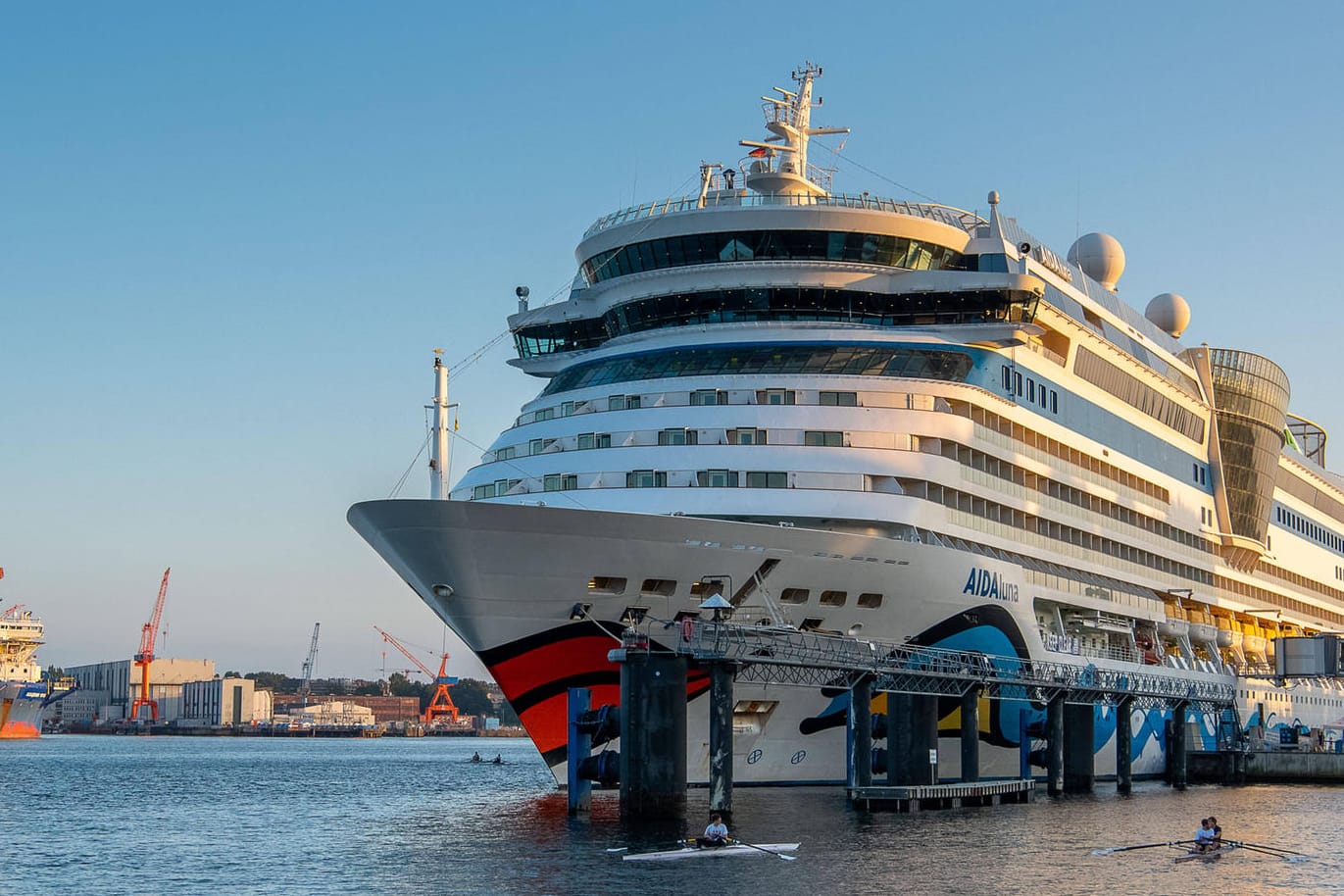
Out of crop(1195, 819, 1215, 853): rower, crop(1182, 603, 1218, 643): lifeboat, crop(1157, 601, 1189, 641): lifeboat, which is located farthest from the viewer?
crop(1182, 603, 1218, 643): lifeboat

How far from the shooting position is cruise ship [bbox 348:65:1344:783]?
36844 mm

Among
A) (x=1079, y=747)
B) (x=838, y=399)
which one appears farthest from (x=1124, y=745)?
(x=838, y=399)

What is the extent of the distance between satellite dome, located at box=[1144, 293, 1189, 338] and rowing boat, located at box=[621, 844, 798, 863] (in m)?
47.1

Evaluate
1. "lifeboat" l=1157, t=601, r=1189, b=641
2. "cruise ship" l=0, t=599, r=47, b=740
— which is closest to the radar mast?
"lifeboat" l=1157, t=601, r=1189, b=641

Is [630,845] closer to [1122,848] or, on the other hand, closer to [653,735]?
[653,735]

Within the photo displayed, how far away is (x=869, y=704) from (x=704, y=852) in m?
8.85

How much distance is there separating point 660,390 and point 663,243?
18.0ft

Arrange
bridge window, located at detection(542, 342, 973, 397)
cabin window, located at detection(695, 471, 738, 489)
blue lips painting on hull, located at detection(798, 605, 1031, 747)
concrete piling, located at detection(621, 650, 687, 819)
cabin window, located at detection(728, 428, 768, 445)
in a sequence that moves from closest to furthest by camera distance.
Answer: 1. concrete piling, located at detection(621, 650, 687, 819)
2. cabin window, located at detection(695, 471, 738, 489)
3. blue lips painting on hull, located at detection(798, 605, 1031, 747)
4. cabin window, located at detection(728, 428, 768, 445)
5. bridge window, located at detection(542, 342, 973, 397)

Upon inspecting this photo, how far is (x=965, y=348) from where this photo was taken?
45.7 m

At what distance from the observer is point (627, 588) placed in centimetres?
3659

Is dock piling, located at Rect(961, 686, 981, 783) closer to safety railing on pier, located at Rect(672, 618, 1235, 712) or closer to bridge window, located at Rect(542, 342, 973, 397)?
safety railing on pier, located at Rect(672, 618, 1235, 712)

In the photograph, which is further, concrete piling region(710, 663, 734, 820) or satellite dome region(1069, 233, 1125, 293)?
satellite dome region(1069, 233, 1125, 293)

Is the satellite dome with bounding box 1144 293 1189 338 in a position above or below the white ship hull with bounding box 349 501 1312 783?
above

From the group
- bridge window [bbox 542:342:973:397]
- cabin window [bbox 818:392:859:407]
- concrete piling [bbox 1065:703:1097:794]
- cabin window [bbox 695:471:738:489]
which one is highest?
bridge window [bbox 542:342:973:397]
